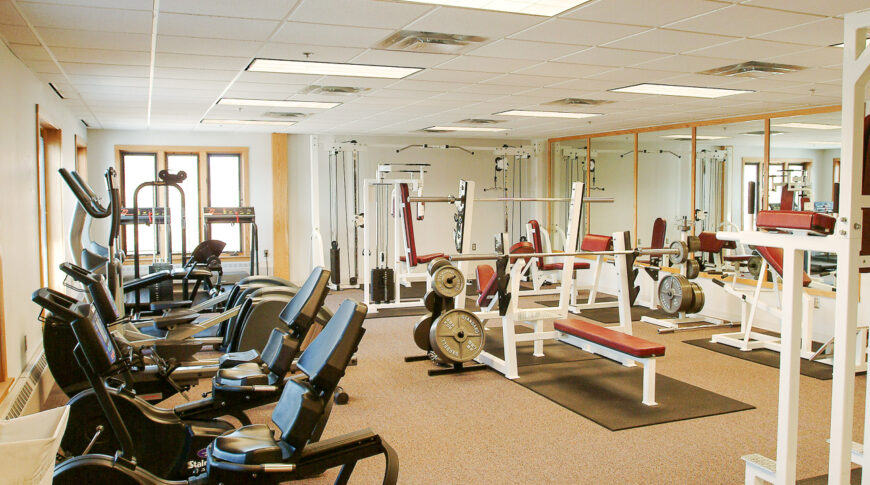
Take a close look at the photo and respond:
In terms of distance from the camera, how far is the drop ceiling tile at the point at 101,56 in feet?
12.8

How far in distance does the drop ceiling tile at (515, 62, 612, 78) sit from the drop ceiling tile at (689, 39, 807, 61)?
72 cm

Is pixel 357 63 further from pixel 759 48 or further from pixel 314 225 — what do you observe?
pixel 314 225

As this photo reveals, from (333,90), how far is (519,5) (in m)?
2.66

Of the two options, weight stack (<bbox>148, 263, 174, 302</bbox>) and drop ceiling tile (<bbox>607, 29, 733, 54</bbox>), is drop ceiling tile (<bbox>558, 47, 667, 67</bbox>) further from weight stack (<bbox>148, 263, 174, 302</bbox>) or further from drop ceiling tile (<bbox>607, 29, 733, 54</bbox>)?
weight stack (<bbox>148, 263, 174, 302</bbox>)

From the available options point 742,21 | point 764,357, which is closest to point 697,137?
point 764,357

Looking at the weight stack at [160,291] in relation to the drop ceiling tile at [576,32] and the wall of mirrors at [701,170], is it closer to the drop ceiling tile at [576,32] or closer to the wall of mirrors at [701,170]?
the drop ceiling tile at [576,32]

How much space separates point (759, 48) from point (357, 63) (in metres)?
2.49

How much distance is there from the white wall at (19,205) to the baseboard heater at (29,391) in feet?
0.23

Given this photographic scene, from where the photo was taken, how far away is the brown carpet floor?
10.4 feet

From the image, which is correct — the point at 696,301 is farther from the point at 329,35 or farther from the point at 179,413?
the point at 179,413

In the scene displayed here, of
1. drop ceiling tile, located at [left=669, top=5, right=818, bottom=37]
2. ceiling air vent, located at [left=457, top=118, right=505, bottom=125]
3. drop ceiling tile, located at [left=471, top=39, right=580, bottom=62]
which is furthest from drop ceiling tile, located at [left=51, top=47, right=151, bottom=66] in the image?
ceiling air vent, located at [left=457, top=118, right=505, bottom=125]

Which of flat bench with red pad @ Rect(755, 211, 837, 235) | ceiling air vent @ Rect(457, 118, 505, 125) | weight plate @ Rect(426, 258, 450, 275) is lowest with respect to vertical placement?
weight plate @ Rect(426, 258, 450, 275)

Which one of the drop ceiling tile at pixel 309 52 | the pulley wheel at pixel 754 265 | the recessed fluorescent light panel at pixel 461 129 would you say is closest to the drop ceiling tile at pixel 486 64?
the drop ceiling tile at pixel 309 52

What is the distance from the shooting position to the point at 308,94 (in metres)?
5.65
